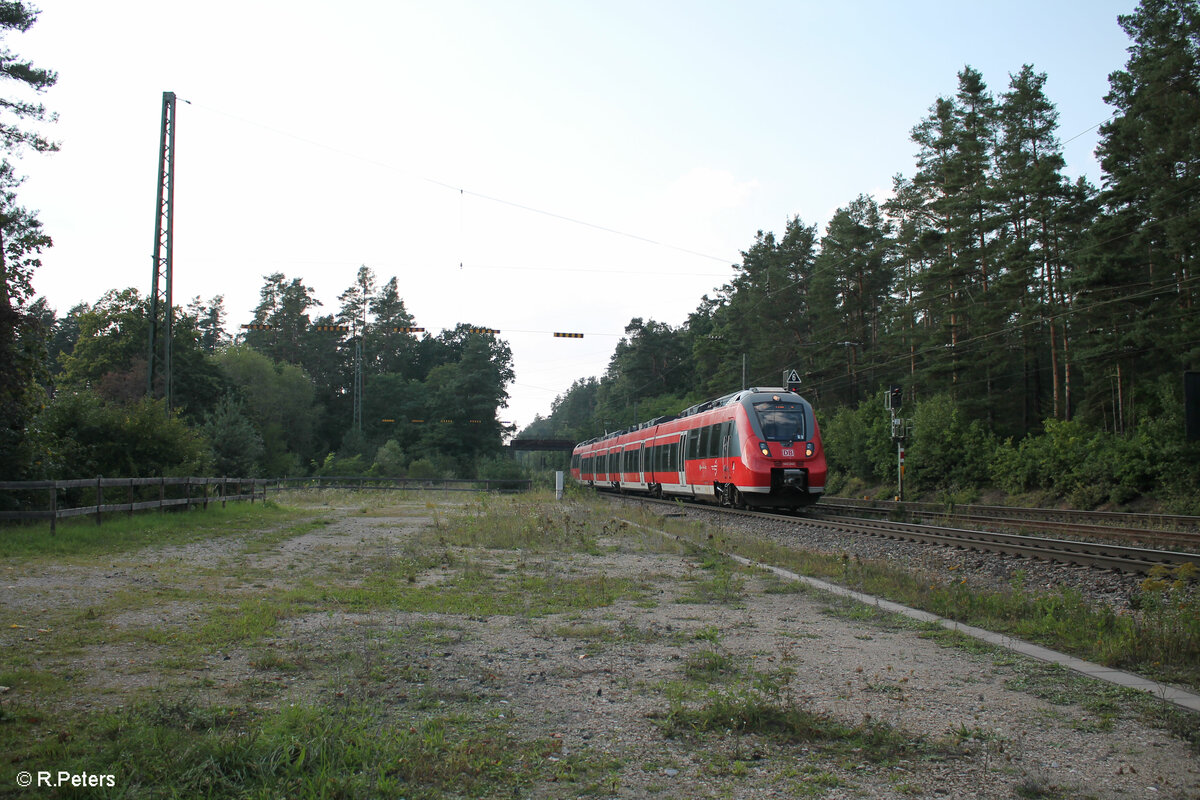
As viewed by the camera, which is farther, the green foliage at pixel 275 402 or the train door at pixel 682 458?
the green foliage at pixel 275 402

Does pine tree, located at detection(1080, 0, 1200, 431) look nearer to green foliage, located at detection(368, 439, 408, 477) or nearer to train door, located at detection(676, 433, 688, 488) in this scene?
train door, located at detection(676, 433, 688, 488)

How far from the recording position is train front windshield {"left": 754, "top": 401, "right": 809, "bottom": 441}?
2144 centimetres

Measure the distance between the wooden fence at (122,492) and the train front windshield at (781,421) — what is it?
581 inches

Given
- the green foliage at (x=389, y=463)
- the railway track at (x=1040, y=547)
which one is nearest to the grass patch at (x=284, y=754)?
the railway track at (x=1040, y=547)

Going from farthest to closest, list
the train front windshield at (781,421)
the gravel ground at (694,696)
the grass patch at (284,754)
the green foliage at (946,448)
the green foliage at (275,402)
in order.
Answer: the green foliage at (275,402) < the green foliage at (946,448) < the train front windshield at (781,421) < the gravel ground at (694,696) < the grass patch at (284,754)

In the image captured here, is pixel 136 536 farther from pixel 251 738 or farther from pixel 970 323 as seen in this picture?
pixel 970 323

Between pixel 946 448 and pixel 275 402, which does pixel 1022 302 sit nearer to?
pixel 946 448

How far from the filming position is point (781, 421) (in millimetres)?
21625

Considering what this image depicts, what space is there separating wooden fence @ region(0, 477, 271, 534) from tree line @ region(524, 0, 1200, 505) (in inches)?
1029

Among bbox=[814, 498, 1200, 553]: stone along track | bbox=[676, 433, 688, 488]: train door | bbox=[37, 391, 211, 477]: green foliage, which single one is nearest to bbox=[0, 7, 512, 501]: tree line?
bbox=[37, 391, 211, 477]: green foliage

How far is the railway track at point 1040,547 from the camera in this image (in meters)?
10.7

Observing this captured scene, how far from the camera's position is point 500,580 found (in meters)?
10.4

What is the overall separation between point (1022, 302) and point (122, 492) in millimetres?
34551

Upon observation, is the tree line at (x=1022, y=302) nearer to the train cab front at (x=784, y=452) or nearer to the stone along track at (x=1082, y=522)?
the stone along track at (x=1082, y=522)
